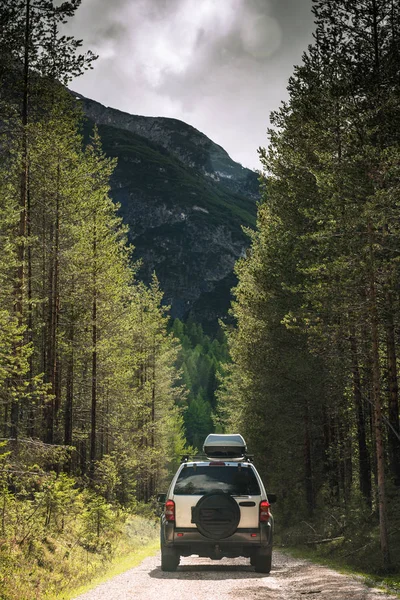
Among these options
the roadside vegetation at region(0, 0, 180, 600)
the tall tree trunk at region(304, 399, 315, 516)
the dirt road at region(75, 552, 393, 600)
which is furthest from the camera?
the tall tree trunk at region(304, 399, 315, 516)

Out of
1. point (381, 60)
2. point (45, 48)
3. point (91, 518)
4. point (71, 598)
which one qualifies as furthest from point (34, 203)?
point (71, 598)

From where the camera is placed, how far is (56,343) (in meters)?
23.6

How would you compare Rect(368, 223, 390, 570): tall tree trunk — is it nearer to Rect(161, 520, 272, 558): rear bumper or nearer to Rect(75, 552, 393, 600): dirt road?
Rect(75, 552, 393, 600): dirt road

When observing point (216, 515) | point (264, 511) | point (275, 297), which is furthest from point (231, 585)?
point (275, 297)

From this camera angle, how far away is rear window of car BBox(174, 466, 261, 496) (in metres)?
12.4

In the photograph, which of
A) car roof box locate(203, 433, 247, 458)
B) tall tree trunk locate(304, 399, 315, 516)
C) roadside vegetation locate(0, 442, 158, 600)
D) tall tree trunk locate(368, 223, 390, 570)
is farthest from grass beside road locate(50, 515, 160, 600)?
tall tree trunk locate(304, 399, 315, 516)

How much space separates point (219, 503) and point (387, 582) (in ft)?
11.3

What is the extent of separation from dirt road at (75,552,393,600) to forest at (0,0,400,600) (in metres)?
1.36

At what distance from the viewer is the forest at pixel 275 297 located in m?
15.1

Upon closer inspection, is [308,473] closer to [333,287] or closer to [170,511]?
[333,287]

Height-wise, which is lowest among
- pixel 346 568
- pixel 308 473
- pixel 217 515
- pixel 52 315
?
pixel 346 568

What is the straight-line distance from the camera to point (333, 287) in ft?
52.2

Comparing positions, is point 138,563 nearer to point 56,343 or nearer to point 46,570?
point 46,570

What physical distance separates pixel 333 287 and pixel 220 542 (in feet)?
23.6
